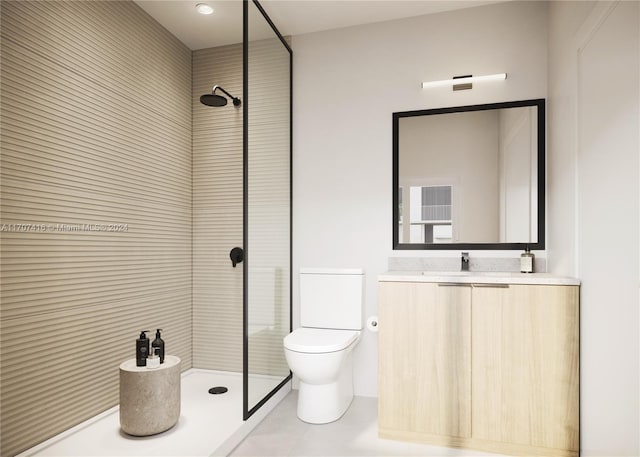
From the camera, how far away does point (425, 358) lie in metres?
2.19

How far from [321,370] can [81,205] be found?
1.57m

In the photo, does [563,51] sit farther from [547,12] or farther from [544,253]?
[544,253]

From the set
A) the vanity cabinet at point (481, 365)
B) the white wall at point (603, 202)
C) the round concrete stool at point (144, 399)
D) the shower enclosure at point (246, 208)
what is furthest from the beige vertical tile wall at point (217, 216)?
the white wall at point (603, 202)

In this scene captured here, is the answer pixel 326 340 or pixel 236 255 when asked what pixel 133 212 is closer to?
pixel 236 255

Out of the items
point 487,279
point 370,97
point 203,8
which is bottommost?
point 487,279

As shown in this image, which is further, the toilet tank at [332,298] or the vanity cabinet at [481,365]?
the toilet tank at [332,298]

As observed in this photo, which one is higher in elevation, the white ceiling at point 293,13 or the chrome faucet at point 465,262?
the white ceiling at point 293,13

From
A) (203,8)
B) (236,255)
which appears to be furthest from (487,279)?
(203,8)

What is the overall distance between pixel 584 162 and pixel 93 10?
2652 mm

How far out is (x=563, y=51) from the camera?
7.21 ft

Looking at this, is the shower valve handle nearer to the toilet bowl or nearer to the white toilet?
the white toilet

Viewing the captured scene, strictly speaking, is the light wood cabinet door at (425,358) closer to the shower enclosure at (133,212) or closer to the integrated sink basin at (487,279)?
the integrated sink basin at (487,279)

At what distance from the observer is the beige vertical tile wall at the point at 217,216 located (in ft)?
10.3

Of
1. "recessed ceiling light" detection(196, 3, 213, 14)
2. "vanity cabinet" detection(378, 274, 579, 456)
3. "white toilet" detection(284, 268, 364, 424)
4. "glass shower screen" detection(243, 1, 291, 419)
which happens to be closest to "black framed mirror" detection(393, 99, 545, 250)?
Result: "white toilet" detection(284, 268, 364, 424)
